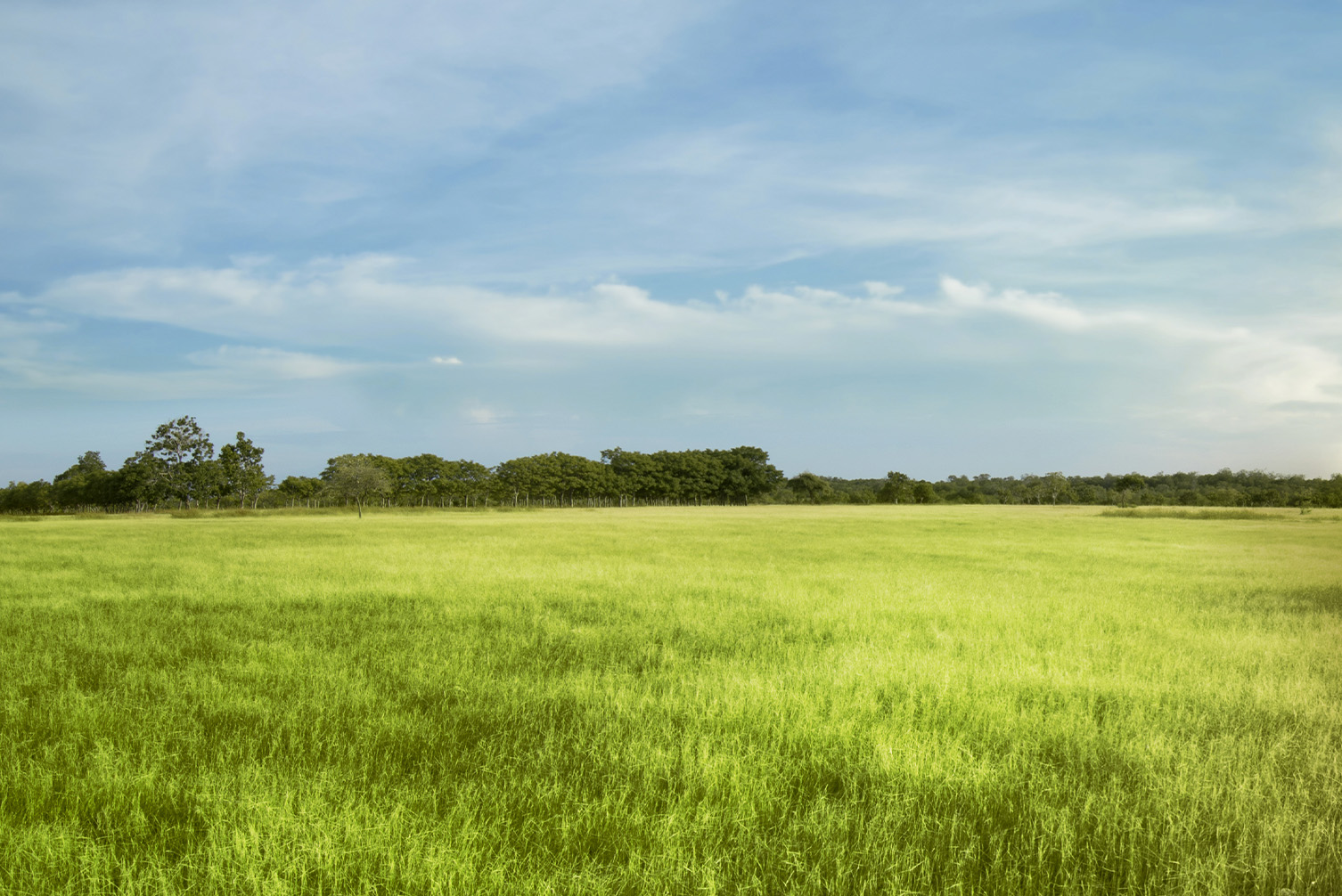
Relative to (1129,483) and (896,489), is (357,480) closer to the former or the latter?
(896,489)

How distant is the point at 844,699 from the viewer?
7371 mm

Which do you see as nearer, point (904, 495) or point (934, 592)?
point (934, 592)

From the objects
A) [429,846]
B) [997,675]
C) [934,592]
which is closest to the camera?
[429,846]

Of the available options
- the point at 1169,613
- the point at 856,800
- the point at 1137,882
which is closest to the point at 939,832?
the point at 856,800

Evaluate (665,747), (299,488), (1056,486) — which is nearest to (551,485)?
(299,488)

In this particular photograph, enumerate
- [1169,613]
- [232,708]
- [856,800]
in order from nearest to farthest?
[856,800]
[232,708]
[1169,613]

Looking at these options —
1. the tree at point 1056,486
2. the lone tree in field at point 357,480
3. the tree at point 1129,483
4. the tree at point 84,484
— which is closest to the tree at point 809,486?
the tree at point 1056,486

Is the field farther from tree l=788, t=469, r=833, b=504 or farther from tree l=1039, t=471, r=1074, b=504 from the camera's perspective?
tree l=788, t=469, r=833, b=504

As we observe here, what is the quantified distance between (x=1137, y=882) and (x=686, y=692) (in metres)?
4.30

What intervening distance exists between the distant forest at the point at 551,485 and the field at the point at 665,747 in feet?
413

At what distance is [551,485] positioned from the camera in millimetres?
170000

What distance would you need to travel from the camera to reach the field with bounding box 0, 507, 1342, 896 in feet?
13.4

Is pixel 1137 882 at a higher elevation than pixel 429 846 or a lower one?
lower

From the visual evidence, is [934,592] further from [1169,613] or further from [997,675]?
[997,675]
